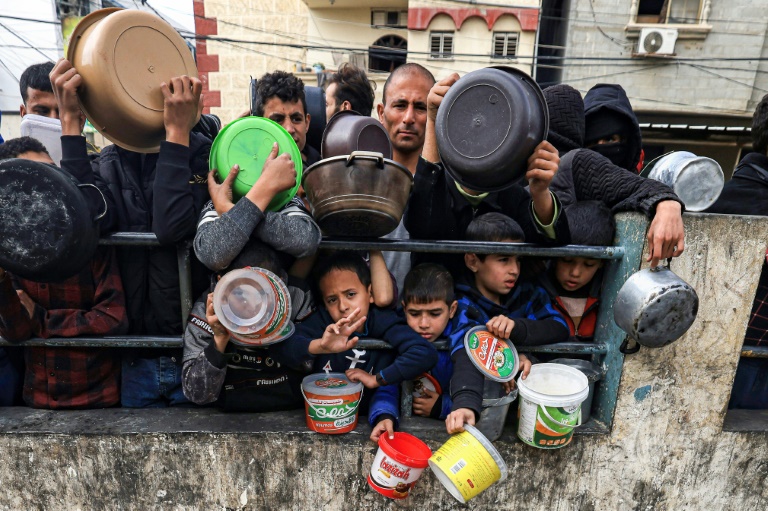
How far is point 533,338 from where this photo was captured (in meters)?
1.85

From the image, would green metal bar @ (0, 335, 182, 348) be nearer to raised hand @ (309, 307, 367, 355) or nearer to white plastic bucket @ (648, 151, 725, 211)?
raised hand @ (309, 307, 367, 355)

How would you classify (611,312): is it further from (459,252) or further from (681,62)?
(681,62)

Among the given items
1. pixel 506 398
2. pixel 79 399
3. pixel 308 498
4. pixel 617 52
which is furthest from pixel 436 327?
pixel 617 52

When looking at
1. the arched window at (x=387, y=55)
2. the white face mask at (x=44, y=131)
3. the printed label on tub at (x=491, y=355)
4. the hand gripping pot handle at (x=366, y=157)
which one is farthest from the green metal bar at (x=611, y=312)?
the arched window at (x=387, y=55)

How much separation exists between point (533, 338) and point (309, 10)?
51.1 feet

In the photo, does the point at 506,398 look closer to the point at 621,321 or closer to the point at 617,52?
the point at 621,321

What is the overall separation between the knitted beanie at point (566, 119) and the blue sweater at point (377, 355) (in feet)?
4.63

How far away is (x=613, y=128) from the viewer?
240 cm

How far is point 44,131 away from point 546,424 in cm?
316

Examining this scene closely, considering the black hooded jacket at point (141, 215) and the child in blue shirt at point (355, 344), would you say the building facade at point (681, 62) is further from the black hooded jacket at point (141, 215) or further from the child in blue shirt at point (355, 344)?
Answer: the black hooded jacket at point (141, 215)

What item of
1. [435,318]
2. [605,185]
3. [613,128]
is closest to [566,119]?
[613,128]

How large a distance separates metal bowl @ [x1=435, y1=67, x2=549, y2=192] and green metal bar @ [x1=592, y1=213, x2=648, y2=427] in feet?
1.80

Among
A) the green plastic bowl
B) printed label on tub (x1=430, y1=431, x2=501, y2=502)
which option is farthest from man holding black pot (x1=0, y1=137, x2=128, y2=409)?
printed label on tub (x1=430, y1=431, x2=501, y2=502)

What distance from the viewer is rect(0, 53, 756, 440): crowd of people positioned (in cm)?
168
